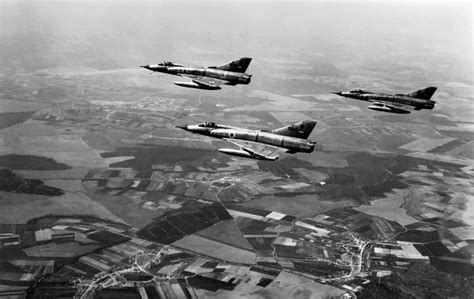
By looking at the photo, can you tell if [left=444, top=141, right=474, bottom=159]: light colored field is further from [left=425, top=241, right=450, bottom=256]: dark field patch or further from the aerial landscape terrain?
[left=425, top=241, right=450, bottom=256]: dark field patch

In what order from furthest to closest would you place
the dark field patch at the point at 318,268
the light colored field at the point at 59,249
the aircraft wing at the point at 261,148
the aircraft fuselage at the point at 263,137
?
the dark field patch at the point at 318,268
the light colored field at the point at 59,249
the aircraft fuselage at the point at 263,137
the aircraft wing at the point at 261,148

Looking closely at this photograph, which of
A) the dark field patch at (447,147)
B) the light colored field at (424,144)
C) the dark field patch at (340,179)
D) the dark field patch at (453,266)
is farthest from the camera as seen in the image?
the light colored field at (424,144)

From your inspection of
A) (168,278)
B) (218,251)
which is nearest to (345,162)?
(218,251)

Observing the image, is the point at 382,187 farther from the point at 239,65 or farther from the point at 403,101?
the point at 239,65

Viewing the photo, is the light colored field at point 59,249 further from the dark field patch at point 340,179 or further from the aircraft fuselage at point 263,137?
the dark field patch at point 340,179

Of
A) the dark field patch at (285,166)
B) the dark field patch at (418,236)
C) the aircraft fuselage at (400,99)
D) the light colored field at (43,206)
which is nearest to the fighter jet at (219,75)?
the aircraft fuselage at (400,99)
